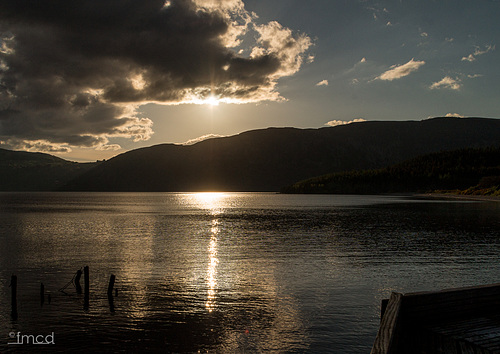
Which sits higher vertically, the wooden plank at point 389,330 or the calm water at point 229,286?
the wooden plank at point 389,330

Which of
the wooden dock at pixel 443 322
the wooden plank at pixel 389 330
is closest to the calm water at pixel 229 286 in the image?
the wooden dock at pixel 443 322

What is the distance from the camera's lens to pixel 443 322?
35.6ft

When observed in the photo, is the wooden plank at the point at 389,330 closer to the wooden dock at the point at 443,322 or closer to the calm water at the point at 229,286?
the wooden dock at the point at 443,322

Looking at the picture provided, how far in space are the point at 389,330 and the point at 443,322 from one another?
2.96 m

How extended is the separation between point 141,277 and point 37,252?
69.1 ft

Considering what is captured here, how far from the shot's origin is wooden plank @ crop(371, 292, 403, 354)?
8.47m

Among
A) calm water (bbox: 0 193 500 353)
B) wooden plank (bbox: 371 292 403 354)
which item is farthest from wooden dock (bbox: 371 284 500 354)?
calm water (bbox: 0 193 500 353)

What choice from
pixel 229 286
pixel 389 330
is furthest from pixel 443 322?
pixel 229 286

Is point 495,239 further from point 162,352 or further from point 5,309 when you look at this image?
point 5,309

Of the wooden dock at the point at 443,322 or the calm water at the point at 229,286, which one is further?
the calm water at the point at 229,286

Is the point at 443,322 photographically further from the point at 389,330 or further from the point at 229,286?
the point at 229,286

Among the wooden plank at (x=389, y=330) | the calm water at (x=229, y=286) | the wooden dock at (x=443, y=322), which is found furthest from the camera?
the calm water at (x=229, y=286)

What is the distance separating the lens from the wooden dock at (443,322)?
945 cm

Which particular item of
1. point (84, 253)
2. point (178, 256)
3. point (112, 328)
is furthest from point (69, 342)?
point (84, 253)
